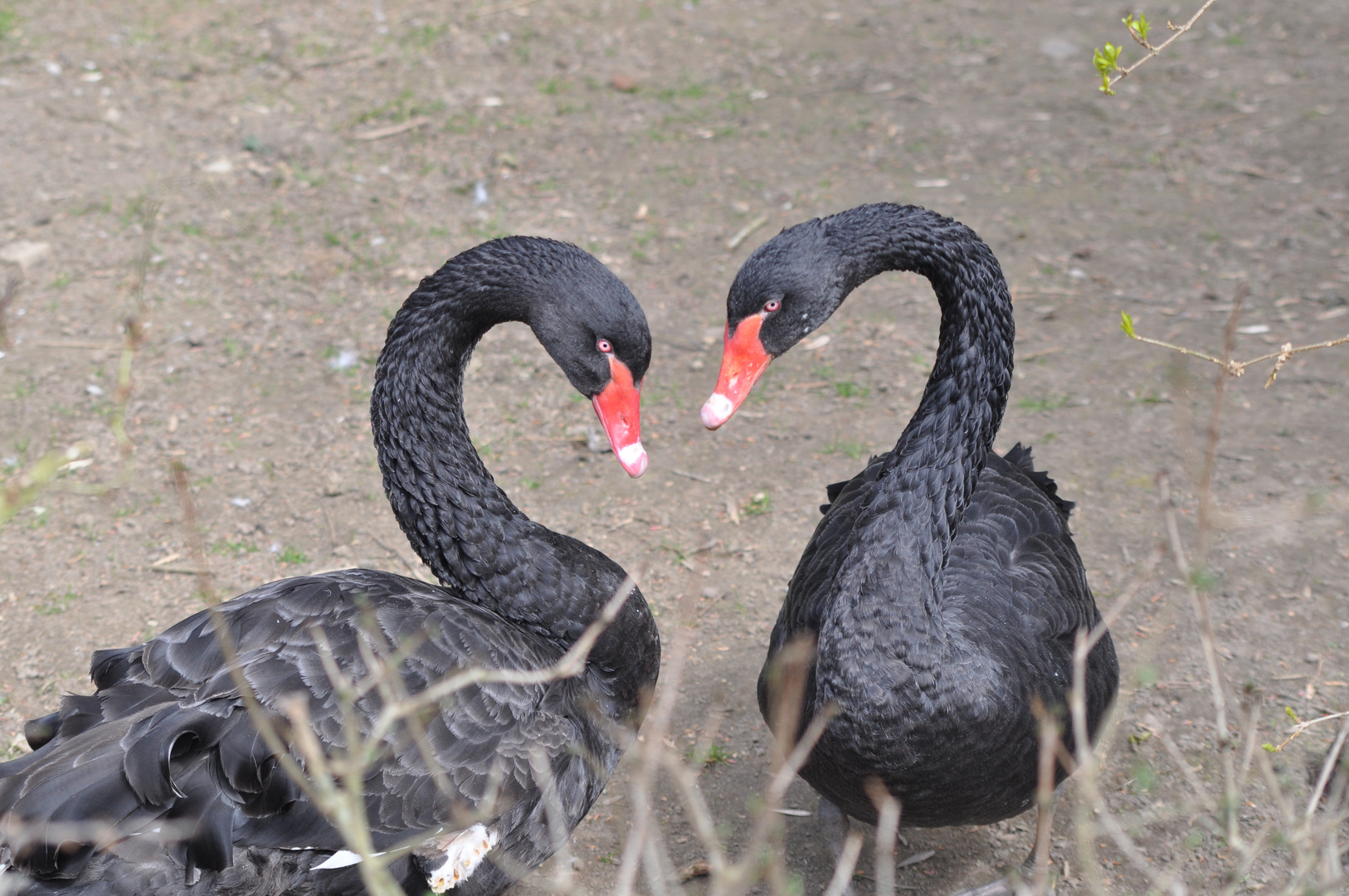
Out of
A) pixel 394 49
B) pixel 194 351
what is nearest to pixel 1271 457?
pixel 194 351

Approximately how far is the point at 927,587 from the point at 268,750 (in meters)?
1.57

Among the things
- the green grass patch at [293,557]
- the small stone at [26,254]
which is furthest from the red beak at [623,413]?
the small stone at [26,254]

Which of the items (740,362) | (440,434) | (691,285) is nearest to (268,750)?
(440,434)

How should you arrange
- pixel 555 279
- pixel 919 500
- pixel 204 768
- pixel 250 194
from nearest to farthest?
pixel 204 768, pixel 919 500, pixel 555 279, pixel 250 194

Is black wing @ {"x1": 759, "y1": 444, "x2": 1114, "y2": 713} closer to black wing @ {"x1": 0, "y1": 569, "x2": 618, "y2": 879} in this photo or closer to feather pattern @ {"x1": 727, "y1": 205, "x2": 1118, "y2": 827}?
feather pattern @ {"x1": 727, "y1": 205, "x2": 1118, "y2": 827}

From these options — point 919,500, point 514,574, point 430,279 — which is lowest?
point 514,574

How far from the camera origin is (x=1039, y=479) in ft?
12.2

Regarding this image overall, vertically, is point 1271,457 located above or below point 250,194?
below

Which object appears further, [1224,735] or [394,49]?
[394,49]

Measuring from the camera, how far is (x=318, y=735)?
2488 mm

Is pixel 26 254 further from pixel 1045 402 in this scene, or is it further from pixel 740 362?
pixel 1045 402

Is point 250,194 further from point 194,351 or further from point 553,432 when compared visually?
point 553,432

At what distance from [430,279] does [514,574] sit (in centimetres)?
88

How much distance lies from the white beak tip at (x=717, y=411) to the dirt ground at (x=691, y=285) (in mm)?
1310
